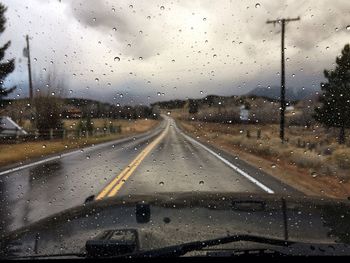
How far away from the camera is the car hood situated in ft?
9.12

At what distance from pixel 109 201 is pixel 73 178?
970 cm

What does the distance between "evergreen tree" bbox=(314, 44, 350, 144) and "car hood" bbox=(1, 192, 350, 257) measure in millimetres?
60009

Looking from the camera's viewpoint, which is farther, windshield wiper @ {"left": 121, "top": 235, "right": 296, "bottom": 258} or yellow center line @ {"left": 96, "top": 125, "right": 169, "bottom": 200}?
yellow center line @ {"left": 96, "top": 125, "right": 169, "bottom": 200}

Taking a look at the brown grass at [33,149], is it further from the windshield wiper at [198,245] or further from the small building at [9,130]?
the windshield wiper at [198,245]

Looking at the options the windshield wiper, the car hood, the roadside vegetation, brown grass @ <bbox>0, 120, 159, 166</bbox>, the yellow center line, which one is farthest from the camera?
brown grass @ <bbox>0, 120, 159, 166</bbox>

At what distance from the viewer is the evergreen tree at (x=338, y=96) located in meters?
61.0

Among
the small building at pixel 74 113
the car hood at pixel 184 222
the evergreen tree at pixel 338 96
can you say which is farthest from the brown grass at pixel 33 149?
the evergreen tree at pixel 338 96

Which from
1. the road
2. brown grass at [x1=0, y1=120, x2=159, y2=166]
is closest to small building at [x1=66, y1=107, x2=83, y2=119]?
brown grass at [x1=0, y1=120, x2=159, y2=166]

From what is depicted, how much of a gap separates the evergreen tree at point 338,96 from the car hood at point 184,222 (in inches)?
Result: 2363

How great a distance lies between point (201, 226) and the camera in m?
3.12

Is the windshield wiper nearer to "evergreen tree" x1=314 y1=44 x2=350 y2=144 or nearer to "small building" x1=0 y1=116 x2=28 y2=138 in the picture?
"small building" x1=0 y1=116 x2=28 y2=138

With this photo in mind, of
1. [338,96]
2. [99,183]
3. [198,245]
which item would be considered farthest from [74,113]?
[198,245]

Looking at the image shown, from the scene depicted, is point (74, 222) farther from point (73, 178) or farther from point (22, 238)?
point (73, 178)

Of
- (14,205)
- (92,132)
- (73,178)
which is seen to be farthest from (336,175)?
(92,132)
